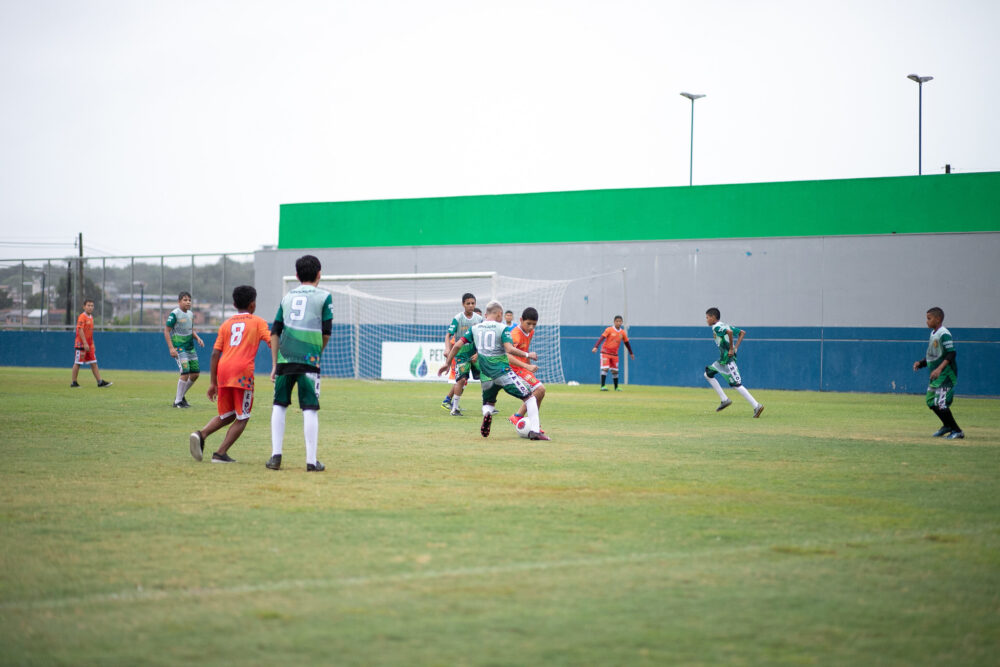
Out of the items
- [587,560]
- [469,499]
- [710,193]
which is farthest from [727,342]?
[710,193]

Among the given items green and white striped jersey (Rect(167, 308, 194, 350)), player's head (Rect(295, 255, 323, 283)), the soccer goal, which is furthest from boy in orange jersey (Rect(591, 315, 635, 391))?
player's head (Rect(295, 255, 323, 283))

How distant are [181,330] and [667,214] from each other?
23178mm

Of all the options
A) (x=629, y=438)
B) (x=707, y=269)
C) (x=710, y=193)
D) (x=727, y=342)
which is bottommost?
(x=629, y=438)

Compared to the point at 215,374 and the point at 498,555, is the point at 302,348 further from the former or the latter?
the point at 498,555

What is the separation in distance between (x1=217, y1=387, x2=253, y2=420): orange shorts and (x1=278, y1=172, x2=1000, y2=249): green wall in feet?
97.8

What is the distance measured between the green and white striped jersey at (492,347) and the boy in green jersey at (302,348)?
4161mm

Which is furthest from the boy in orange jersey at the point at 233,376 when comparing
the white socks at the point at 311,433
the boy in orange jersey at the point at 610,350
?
the boy in orange jersey at the point at 610,350

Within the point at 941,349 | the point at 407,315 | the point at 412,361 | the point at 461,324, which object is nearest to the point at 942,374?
the point at 941,349

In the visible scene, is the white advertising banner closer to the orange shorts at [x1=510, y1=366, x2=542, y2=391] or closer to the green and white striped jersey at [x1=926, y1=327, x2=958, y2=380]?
the orange shorts at [x1=510, y1=366, x2=542, y2=391]

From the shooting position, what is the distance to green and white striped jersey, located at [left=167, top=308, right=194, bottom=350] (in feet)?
66.2

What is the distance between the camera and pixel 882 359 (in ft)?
107

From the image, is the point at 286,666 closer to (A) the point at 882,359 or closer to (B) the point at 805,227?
(A) the point at 882,359

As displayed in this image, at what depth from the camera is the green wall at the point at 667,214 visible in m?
35.4

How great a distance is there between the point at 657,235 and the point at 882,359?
10.2m
